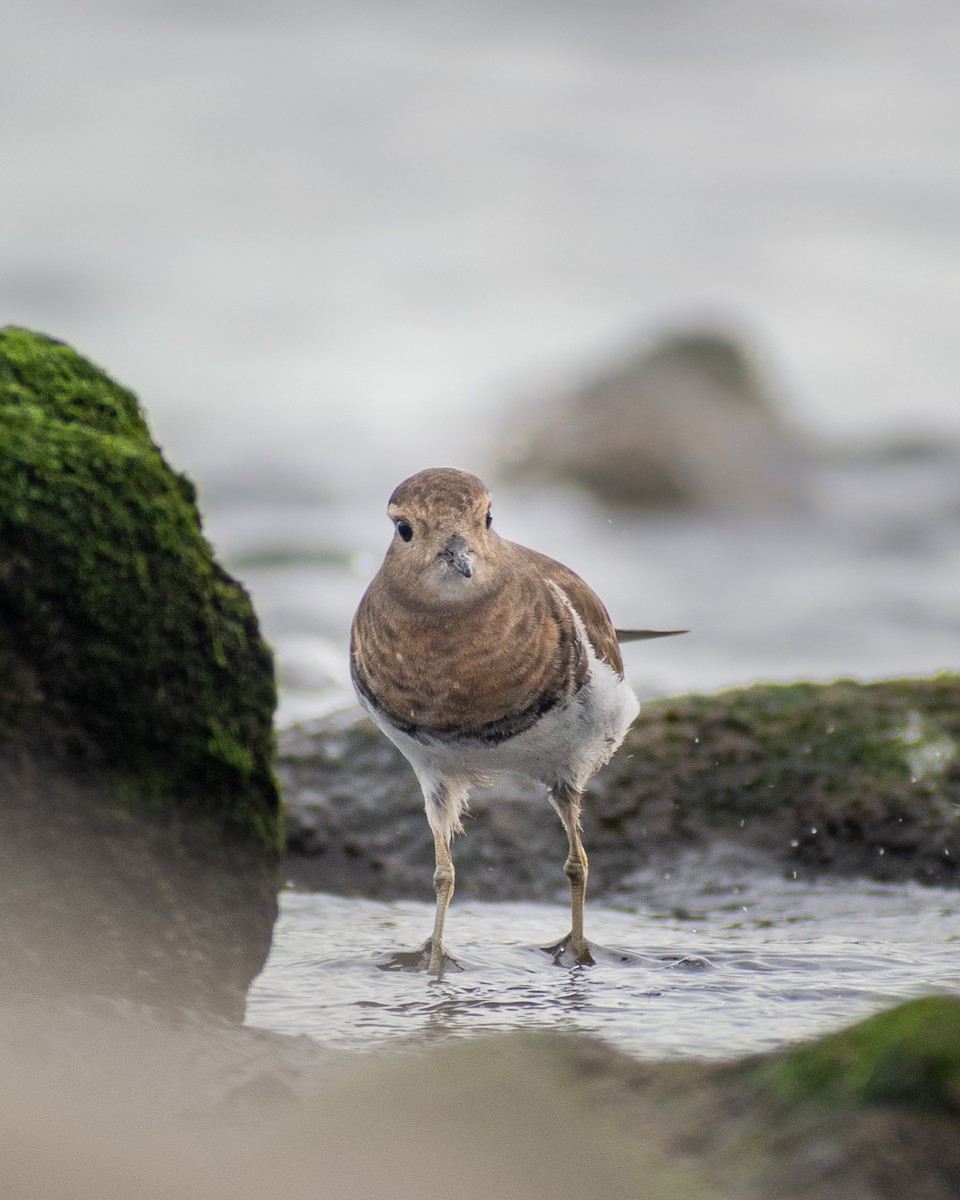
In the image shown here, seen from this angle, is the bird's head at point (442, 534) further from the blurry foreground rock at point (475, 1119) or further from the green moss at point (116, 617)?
the blurry foreground rock at point (475, 1119)

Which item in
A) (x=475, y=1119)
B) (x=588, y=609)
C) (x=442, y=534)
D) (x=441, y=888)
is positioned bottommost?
(x=475, y=1119)

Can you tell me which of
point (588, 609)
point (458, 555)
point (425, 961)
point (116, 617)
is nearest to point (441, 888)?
point (425, 961)

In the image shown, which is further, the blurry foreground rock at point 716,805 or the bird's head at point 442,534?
the blurry foreground rock at point 716,805

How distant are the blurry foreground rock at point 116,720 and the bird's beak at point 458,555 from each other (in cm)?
84

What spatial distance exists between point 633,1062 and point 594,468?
13.0 metres

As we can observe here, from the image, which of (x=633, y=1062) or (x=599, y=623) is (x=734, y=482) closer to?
(x=599, y=623)

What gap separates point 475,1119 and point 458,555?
7.09ft

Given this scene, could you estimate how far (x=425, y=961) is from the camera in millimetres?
5836

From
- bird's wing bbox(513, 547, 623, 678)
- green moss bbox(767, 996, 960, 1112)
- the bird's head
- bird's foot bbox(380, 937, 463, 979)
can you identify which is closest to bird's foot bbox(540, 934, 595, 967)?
bird's foot bbox(380, 937, 463, 979)

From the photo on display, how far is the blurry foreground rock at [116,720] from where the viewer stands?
4945 mm

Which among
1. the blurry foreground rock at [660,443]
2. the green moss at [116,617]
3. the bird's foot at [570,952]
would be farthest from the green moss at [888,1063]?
the blurry foreground rock at [660,443]

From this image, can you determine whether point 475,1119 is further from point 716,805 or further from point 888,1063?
point 716,805

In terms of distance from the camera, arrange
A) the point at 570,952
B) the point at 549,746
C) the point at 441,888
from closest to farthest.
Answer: the point at 549,746
the point at 570,952
the point at 441,888

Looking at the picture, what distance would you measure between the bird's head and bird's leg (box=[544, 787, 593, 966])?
1088 mm
